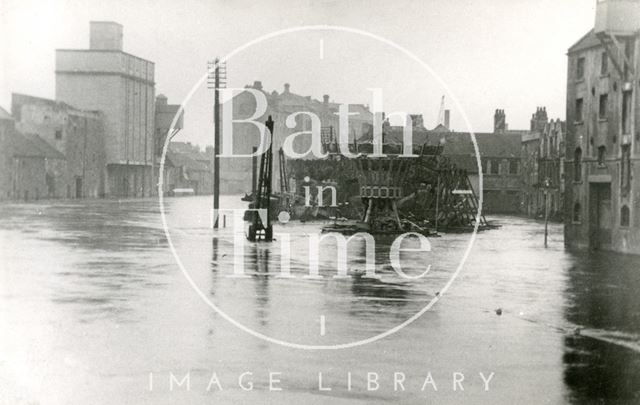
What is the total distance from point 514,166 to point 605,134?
48.7 meters

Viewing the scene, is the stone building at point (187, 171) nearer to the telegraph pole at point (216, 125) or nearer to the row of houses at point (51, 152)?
the row of houses at point (51, 152)

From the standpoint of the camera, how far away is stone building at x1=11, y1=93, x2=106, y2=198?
258 feet

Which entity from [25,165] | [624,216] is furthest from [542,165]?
[25,165]

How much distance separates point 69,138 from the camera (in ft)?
266

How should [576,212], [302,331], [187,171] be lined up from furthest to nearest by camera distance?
[187,171]
[576,212]
[302,331]

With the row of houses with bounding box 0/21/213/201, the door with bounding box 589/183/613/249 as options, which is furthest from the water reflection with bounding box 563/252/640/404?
the row of houses with bounding box 0/21/213/201

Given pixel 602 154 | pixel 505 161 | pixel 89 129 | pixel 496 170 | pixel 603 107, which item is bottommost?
pixel 602 154

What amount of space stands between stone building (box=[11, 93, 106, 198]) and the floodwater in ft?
185

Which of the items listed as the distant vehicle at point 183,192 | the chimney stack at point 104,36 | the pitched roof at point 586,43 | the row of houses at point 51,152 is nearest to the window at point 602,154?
the pitched roof at point 586,43

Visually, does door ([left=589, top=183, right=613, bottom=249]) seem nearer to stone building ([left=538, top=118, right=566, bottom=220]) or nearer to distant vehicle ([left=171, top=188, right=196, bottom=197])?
stone building ([left=538, top=118, right=566, bottom=220])

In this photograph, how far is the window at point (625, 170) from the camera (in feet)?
97.9

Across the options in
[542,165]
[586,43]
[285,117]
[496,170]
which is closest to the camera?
[586,43]

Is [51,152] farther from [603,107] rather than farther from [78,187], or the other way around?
[603,107]

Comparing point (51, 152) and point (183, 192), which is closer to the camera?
point (51, 152)
